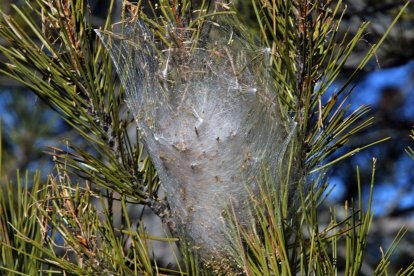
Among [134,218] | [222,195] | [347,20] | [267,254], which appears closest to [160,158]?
[222,195]

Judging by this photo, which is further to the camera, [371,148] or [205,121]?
[371,148]

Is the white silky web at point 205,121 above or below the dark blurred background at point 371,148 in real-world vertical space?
below

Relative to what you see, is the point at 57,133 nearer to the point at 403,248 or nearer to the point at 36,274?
the point at 403,248

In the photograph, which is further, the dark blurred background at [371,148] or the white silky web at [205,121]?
the dark blurred background at [371,148]

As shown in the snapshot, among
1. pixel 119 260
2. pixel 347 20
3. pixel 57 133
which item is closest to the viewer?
pixel 119 260

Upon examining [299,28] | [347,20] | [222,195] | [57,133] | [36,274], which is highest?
[347,20]

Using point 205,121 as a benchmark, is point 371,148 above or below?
above

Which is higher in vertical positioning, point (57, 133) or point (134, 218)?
point (57, 133)

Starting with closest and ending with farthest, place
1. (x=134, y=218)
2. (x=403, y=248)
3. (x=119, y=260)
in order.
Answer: (x=119, y=260)
(x=134, y=218)
(x=403, y=248)
